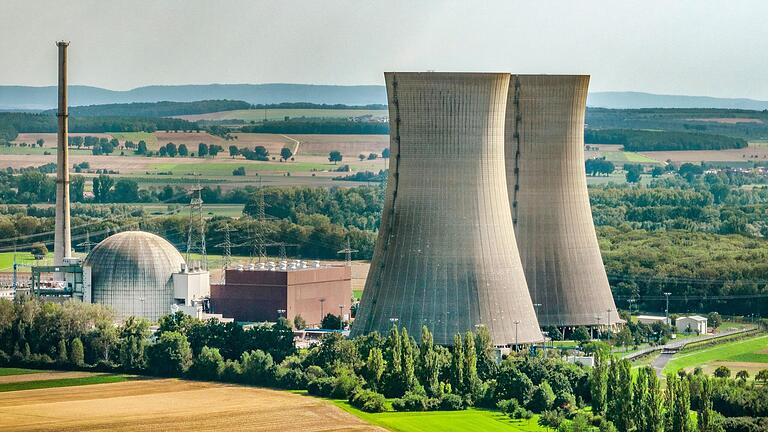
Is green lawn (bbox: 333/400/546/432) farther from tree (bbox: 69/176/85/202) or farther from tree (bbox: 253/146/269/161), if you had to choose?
tree (bbox: 253/146/269/161)

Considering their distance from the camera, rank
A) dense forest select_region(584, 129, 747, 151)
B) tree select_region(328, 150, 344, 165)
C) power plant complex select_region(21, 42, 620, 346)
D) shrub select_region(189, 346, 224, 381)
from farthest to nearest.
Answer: dense forest select_region(584, 129, 747, 151) < tree select_region(328, 150, 344, 165) < shrub select_region(189, 346, 224, 381) < power plant complex select_region(21, 42, 620, 346)

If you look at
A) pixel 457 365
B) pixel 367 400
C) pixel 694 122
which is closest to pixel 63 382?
pixel 367 400

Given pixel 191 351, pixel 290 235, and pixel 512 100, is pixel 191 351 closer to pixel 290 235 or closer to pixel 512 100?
pixel 512 100

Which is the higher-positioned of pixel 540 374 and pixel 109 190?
pixel 109 190

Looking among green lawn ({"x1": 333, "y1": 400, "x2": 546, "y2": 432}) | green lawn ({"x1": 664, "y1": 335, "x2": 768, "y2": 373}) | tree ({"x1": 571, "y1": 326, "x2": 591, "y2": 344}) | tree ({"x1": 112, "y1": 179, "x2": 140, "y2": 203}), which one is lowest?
green lawn ({"x1": 333, "y1": 400, "x2": 546, "y2": 432})

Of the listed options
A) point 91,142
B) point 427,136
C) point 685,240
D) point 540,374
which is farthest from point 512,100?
point 91,142

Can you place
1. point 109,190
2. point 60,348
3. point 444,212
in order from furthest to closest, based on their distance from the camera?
point 109,190, point 60,348, point 444,212

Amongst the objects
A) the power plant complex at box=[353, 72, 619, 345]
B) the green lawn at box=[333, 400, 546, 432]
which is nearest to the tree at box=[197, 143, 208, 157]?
the power plant complex at box=[353, 72, 619, 345]
